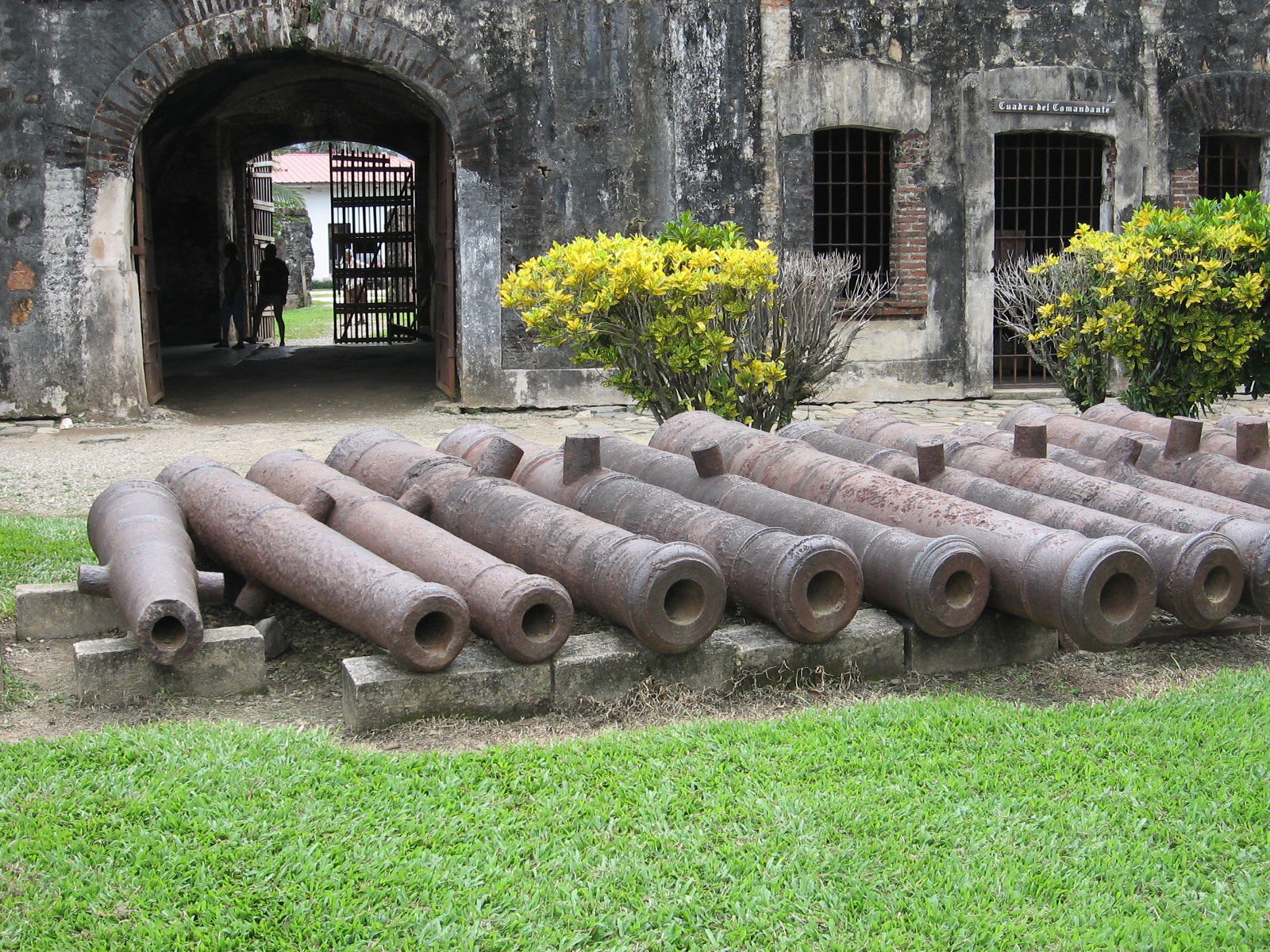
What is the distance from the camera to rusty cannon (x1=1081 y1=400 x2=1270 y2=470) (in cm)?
641

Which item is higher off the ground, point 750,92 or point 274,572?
point 750,92

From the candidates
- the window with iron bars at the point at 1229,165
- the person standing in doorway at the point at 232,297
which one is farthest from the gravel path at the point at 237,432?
the person standing in doorway at the point at 232,297

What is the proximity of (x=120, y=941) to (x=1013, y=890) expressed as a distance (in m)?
2.18

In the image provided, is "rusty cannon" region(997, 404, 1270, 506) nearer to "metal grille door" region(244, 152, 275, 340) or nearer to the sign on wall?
the sign on wall

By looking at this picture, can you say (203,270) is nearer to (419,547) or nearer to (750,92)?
(750,92)

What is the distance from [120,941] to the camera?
10.4ft

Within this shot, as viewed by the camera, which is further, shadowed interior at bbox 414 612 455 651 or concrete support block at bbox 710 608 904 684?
concrete support block at bbox 710 608 904 684

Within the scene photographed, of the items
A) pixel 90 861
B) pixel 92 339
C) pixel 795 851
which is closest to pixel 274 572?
pixel 90 861

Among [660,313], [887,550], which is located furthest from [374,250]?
[887,550]

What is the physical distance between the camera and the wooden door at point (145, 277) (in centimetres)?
1244

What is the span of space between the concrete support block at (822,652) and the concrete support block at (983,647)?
0.08 m

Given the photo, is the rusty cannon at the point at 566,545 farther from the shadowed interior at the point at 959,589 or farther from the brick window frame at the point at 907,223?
the brick window frame at the point at 907,223

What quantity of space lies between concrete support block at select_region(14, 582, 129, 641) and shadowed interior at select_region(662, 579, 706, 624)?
236 centimetres

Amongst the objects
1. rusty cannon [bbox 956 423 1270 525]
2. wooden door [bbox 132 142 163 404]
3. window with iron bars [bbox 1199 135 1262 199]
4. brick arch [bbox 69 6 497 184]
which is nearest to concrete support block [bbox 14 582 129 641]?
rusty cannon [bbox 956 423 1270 525]
